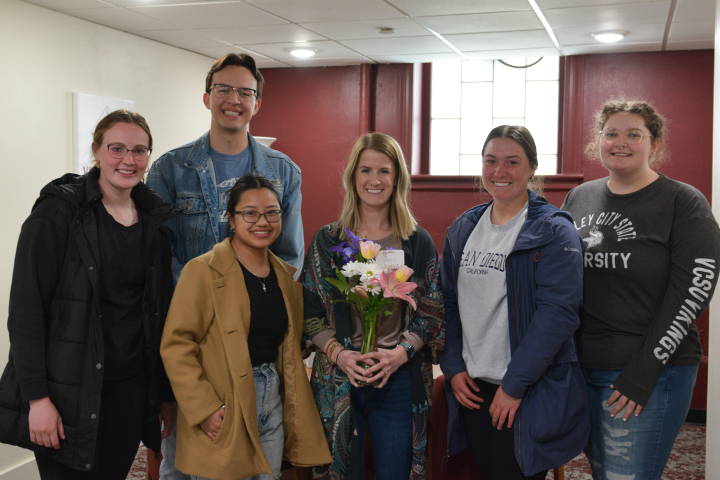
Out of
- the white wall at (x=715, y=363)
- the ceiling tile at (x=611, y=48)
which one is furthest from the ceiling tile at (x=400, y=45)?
the white wall at (x=715, y=363)

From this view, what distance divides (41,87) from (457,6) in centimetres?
272

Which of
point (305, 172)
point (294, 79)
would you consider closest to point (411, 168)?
point (305, 172)

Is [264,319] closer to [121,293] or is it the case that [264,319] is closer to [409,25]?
[121,293]

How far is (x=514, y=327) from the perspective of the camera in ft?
6.53

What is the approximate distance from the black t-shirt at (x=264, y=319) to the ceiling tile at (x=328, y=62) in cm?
423

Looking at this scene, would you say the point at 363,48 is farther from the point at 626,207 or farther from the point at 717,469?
the point at 717,469

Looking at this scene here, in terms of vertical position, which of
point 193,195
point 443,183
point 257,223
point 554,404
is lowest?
point 554,404

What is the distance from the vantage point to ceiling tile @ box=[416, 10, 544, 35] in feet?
13.7

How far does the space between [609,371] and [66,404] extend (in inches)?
68.4

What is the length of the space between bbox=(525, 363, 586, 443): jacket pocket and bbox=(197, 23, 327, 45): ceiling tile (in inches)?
136

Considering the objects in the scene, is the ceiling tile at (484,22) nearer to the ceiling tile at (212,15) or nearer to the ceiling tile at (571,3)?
the ceiling tile at (571,3)

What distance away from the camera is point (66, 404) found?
6.14 feet

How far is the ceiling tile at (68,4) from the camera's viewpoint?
12.7ft

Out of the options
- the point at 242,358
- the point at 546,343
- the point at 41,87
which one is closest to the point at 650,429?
the point at 546,343
